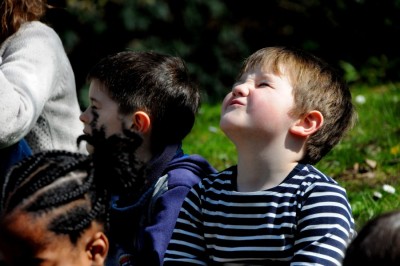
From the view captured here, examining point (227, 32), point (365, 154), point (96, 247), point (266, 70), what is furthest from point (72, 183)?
point (227, 32)

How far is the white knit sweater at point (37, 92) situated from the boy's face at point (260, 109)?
1176 millimetres

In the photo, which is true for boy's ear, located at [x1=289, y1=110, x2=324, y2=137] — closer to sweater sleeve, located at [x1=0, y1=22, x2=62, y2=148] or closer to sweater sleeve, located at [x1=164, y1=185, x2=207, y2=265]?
sweater sleeve, located at [x1=164, y1=185, x2=207, y2=265]

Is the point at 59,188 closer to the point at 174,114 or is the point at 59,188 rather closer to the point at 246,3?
the point at 174,114

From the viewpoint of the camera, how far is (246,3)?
9805 mm

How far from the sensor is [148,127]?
13.8 ft

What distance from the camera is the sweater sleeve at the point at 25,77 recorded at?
4.28 m

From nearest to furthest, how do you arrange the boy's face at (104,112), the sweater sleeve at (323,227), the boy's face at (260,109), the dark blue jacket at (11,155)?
the sweater sleeve at (323,227) → the boy's face at (260,109) → the boy's face at (104,112) → the dark blue jacket at (11,155)

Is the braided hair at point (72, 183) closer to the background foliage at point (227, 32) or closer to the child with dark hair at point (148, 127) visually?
the child with dark hair at point (148, 127)

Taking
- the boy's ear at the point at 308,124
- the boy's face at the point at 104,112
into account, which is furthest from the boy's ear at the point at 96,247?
the boy's face at the point at 104,112

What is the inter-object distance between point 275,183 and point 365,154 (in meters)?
2.16

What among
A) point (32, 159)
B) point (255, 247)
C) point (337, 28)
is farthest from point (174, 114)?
point (337, 28)

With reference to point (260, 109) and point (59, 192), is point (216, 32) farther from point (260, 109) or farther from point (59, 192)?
point (59, 192)

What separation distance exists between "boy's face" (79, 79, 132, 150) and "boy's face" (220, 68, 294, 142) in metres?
0.77

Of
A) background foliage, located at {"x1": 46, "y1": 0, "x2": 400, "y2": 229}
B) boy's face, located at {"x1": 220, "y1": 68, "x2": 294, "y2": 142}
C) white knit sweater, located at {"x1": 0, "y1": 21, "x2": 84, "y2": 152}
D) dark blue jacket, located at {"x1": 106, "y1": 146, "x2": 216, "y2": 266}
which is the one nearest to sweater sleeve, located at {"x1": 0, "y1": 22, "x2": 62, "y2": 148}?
white knit sweater, located at {"x1": 0, "y1": 21, "x2": 84, "y2": 152}
